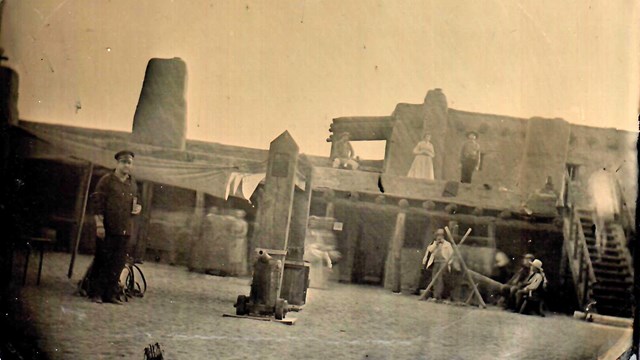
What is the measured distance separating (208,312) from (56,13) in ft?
8.32

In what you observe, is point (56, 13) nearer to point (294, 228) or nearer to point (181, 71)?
point (181, 71)

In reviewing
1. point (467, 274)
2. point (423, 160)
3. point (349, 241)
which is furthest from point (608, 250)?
point (349, 241)

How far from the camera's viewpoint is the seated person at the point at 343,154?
567 centimetres

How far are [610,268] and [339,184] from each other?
6.74ft

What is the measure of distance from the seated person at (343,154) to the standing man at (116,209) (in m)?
1.50

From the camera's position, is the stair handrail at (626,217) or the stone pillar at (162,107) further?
the stone pillar at (162,107)

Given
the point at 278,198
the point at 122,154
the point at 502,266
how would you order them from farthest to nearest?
1. the point at 122,154
2. the point at 278,198
3. the point at 502,266

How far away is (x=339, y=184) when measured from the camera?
568 cm

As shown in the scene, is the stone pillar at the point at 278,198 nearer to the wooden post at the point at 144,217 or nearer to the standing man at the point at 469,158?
the wooden post at the point at 144,217

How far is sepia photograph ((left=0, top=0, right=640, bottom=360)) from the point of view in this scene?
219 inches

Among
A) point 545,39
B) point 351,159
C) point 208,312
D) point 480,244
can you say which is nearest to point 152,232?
point 208,312

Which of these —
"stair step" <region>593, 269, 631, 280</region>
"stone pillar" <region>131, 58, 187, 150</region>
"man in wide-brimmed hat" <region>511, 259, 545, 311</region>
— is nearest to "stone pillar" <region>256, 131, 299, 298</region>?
"stone pillar" <region>131, 58, 187, 150</region>

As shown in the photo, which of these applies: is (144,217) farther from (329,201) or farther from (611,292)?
(611,292)

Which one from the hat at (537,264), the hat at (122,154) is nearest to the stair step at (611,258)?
the hat at (537,264)
